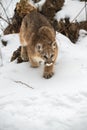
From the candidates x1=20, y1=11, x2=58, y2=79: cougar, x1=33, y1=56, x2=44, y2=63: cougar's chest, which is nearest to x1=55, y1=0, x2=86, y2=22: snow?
x1=20, y1=11, x2=58, y2=79: cougar

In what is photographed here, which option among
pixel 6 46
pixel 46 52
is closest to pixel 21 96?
pixel 46 52

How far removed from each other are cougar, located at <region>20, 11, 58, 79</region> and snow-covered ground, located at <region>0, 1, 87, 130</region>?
0.20 metres

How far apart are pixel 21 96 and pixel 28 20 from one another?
65.7 inches

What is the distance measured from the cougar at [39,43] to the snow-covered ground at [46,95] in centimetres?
20

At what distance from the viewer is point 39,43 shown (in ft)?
21.7

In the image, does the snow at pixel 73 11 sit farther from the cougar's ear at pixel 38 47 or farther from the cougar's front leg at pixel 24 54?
the cougar's ear at pixel 38 47

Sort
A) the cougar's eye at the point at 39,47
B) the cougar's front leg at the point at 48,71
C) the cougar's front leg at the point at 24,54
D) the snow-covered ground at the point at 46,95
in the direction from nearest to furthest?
the snow-covered ground at the point at 46,95
the cougar's eye at the point at 39,47
the cougar's front leg at the point at 48,71
the cougar's front leg at the point at 24,54

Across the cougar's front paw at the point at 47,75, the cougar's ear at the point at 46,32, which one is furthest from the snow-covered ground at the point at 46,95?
the cougar's ear at the point at 46,32

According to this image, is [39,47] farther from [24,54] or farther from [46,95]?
[24,54]

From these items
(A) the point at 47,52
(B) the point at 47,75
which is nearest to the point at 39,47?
(A) the point at 47,52

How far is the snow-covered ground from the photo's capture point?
221 inches

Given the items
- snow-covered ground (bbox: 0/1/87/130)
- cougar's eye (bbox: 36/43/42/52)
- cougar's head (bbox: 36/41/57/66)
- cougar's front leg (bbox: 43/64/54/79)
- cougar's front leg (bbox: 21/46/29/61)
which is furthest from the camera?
cougar's front leg (bbox: 21/46/29/61)

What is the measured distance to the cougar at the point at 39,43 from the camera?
6.51 m

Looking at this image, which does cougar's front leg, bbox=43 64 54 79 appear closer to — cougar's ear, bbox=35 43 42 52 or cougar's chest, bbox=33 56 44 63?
cougar's chest, bbox=33 56 44 63
